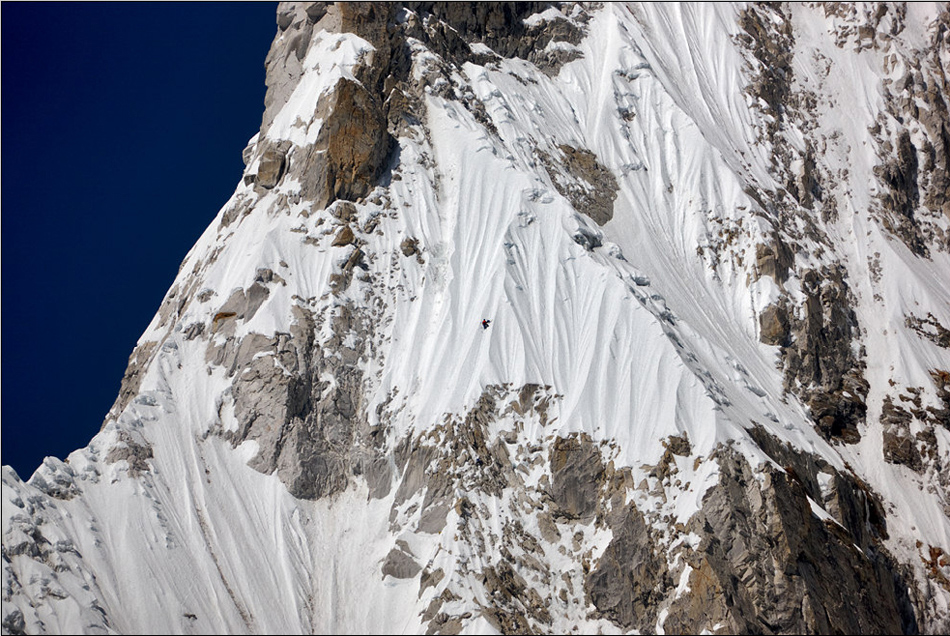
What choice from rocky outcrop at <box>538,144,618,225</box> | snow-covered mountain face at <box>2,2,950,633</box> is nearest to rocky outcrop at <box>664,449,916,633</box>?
snow-covered mountain face at <box>2,2,950,633</box>

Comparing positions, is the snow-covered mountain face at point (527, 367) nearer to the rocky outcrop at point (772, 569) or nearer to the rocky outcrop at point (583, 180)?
the rocky outcrop at point (772, 569)

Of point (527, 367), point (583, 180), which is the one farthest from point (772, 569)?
point (583, 180)

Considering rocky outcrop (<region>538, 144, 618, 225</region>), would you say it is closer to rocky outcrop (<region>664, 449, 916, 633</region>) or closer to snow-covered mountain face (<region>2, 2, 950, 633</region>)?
snow-covered mountain face (<region>2, 2, 950, 633</region>)

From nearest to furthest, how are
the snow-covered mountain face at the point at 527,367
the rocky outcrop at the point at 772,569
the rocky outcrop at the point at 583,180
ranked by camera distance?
the rocky outcrop at the point at 772,569 < the snow-covered mountain face at the point at 527,367 < the rocky outcrop at the point at 583,180

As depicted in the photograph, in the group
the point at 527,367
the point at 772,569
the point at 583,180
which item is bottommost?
the point at 772,569

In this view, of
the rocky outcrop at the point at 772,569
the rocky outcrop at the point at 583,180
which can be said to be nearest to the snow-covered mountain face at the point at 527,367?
the rocky outcrop at the point at 772,569

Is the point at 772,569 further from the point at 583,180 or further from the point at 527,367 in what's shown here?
the point at 583,180

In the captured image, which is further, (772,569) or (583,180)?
(583,180)

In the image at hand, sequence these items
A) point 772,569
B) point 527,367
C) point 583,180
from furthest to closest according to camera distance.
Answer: point 583,180
point 527,367
point 772,569

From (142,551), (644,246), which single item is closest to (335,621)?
(142,551)

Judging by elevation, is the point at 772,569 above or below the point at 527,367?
below
